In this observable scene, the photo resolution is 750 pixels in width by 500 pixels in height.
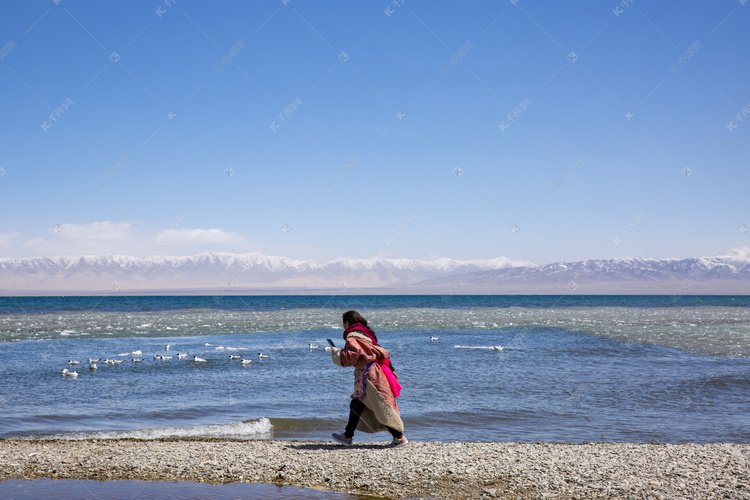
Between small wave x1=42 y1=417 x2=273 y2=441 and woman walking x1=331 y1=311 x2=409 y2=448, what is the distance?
135 inches

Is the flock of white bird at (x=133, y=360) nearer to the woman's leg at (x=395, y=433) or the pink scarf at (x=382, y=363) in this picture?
the woman's leg at (x=395, y=433)

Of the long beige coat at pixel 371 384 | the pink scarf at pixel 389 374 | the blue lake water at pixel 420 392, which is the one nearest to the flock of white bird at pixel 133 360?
the blue lake water at pixel 420 392

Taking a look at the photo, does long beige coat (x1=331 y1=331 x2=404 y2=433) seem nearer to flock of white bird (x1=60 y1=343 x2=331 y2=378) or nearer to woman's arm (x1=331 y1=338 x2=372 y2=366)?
woman's arm (x1=331 y1=338 x2=372 y2=366)

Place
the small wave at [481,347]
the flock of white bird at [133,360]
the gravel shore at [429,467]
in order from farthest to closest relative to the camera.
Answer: the small wave at [481,347] < the flock of white bird at [133,360] < the gravel shore at [429,467]

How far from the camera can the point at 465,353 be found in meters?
24.7

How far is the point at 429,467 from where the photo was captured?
25.8 feet

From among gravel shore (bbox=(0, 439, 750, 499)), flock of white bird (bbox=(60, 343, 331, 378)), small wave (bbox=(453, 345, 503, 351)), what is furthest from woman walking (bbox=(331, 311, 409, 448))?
small wave (bbox=(453, 345, 503, 351))

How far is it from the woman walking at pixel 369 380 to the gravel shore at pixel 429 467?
0.50m

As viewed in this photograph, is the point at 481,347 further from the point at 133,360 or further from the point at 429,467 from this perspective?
the point at 429,467

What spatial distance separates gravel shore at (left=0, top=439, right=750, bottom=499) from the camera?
7074 mm

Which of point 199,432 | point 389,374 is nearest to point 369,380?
point 389,374

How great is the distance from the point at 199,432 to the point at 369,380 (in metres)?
4.78

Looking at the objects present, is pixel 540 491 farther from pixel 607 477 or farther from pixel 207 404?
pixel 207 404

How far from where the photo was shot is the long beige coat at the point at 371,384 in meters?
8.56
